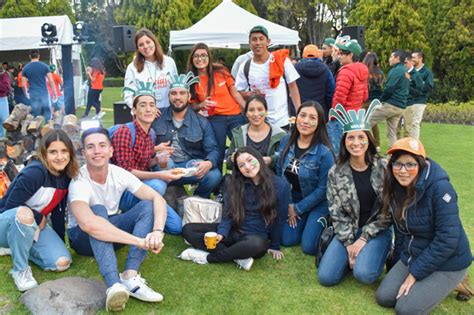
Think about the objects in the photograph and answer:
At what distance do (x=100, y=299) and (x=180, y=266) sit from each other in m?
0.85

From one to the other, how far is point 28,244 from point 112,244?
→ 0.66 metres

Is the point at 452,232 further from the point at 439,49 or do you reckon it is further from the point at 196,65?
the point at 439,49

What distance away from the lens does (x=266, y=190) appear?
3.71 metres

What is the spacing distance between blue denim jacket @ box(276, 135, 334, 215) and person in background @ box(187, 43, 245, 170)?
1152 mm

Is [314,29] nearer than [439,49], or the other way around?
[439,49]

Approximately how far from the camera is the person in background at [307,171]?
398 centimetres

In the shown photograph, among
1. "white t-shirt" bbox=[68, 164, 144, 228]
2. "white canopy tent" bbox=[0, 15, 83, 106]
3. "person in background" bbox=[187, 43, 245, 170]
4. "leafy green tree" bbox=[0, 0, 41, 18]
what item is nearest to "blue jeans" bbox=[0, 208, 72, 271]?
"white t-shirt" bbox=[68, 164, 144, 228]

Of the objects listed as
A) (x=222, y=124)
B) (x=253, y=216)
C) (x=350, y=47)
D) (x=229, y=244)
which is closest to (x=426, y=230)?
(x=253, y=216)

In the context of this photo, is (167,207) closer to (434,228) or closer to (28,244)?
(28,244)

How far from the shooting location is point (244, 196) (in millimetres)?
3756

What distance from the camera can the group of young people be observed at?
2.97 metres

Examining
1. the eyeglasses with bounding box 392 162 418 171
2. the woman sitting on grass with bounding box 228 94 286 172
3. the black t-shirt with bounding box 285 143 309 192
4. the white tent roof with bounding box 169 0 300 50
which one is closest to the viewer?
the eyeglasses with bounding box 392 162 418 171

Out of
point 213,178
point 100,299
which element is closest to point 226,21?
point 213,178

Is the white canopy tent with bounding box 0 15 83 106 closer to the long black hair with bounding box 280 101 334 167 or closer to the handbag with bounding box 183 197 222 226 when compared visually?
the handbag with bounding box 183 197 222 226
